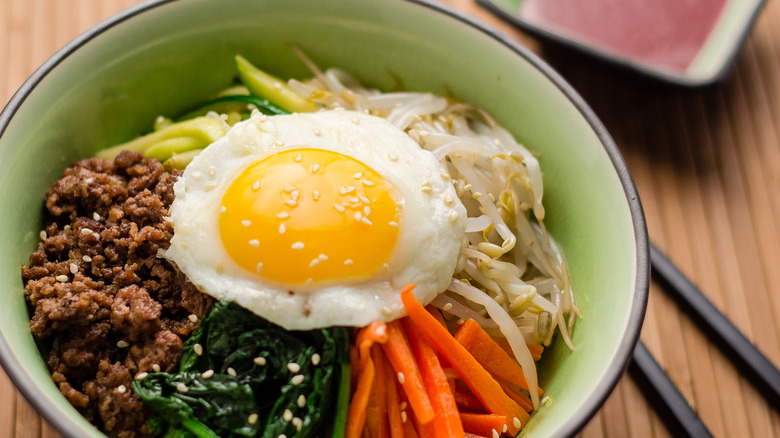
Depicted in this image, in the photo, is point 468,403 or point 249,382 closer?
point 249,382

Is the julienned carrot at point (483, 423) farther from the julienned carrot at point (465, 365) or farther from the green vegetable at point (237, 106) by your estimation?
the green vegetable at point (237, 106)

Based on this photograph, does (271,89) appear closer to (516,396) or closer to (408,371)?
(408,371)

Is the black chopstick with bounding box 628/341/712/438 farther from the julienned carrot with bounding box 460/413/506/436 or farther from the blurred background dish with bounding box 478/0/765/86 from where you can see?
the blurred background dish with bounding box 478/0/765/86

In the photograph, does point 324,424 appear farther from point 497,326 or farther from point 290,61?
point 290,61

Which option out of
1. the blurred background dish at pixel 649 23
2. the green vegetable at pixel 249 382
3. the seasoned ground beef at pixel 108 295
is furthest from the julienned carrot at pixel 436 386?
the blurred background dish at pixel 649 23

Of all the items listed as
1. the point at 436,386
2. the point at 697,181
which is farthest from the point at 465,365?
the point at 697,181

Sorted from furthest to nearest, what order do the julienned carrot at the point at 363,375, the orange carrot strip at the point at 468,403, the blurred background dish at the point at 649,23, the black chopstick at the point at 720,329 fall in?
the blurred background dish at the point at 649,23 < the black chopstick at the point at 720,329 < the orange carrot strip at the point at 468,403 < the julienned carrot at the point at 363,375
